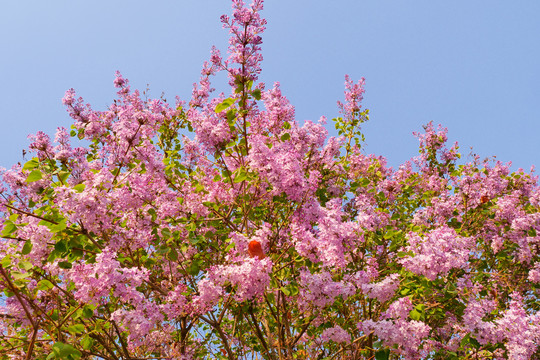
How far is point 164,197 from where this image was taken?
5566mm

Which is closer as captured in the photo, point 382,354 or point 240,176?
point 382,354

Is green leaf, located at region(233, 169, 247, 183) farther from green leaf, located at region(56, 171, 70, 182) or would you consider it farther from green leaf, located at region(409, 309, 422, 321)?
green leaf, located at region(409, 309, 422, 321)

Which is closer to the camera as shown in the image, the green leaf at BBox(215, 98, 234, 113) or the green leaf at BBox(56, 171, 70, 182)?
the green leaf at BBox(56, 171, 70, 182)

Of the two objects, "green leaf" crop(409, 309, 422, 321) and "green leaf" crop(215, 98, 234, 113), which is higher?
"green leaf" crop(215, 98, 234, 113)

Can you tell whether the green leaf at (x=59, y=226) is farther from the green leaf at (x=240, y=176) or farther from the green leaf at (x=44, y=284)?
the green leaf at (x=240, y=176)

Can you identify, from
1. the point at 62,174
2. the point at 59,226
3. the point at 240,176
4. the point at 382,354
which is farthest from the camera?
the point at 240,176

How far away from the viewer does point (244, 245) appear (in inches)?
189

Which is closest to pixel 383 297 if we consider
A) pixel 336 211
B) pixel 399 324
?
pixel 399 324

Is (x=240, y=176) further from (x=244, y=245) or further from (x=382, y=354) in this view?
(x=382, y=354)

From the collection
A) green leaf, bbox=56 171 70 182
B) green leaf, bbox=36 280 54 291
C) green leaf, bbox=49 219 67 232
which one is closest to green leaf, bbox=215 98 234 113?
green leaf, bbox=56 171 70 182

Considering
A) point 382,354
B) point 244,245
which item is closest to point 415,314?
point 382,354

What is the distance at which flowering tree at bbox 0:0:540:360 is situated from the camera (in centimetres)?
417

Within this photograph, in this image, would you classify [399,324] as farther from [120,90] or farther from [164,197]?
[120,90]

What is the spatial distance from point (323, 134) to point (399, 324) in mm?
3173
